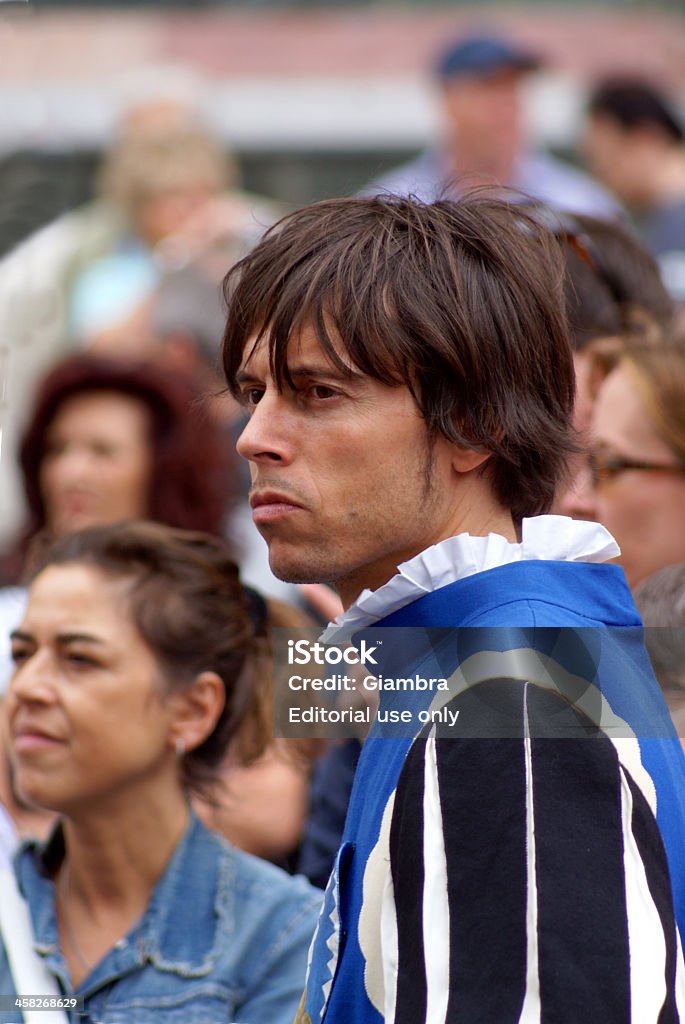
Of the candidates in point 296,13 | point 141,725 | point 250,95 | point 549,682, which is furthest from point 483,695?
point 296,13

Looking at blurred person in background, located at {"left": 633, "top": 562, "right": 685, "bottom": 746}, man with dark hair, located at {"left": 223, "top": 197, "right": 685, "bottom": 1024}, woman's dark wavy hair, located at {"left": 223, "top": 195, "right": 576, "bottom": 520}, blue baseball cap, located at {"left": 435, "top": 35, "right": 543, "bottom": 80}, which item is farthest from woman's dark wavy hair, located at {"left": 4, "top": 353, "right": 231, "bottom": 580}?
blue baseball cap, located at {"left": 435, "top": 35, "right": 543, "bottom": 80}

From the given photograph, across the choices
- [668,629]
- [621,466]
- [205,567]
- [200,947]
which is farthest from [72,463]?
[668,629]

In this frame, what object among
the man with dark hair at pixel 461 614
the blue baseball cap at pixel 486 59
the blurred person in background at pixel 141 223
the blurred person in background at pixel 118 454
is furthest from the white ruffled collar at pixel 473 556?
the blue baseball cap at pixel 486 59

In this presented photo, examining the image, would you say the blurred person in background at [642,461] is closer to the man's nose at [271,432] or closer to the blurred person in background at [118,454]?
the man's nose at [271,432]

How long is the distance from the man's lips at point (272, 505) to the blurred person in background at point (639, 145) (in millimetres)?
4499

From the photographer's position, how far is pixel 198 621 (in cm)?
276

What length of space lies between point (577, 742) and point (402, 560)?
0.39 m

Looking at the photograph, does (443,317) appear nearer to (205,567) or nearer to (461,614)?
(461,614)

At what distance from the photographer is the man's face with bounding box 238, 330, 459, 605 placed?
180cm

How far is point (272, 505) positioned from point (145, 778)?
3.21ft

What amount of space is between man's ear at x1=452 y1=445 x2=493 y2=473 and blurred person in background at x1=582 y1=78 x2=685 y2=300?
14.6 feet

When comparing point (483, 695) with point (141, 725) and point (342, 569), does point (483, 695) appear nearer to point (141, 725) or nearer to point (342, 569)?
point (342, 569)

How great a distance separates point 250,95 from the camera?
29.2ft

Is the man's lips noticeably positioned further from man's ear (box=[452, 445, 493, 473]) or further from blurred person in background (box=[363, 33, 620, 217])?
blurred person in background (box=[363, 33, 620, 217])
